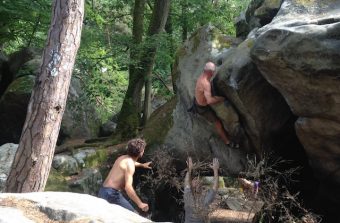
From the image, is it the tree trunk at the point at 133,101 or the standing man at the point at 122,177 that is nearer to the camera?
the standing man at the point at 122,177

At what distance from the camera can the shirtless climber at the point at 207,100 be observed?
34.8ft

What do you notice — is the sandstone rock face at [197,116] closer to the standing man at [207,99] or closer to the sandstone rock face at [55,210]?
the standing man at [207,99]

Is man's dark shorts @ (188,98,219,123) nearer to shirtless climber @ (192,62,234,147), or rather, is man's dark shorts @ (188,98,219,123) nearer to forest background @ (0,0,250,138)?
shirtless climber @ (192,62,234,147)

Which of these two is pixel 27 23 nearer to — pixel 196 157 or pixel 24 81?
pixel 24 81

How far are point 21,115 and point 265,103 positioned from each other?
330 inches

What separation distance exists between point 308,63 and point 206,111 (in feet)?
10.7

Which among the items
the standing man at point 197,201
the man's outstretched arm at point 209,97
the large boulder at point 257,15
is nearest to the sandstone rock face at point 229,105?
the man's outstretched arm at point 209,97

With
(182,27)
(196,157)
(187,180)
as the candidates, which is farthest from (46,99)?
(182,27)

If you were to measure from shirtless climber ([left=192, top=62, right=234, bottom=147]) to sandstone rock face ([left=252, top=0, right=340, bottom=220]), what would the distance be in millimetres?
1426

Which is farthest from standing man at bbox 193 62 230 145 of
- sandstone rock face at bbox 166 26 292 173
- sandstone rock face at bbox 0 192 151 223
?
sandstone rock face at bbox 0 192 151 223

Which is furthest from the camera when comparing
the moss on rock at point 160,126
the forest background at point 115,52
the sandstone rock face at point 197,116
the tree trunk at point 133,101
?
the tree trunk at point 133,101

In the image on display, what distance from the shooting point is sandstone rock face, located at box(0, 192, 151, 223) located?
4.27 meters

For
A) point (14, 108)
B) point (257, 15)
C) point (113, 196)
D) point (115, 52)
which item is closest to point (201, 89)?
point (257, 15)

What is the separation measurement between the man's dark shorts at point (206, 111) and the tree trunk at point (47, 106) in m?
4.68
